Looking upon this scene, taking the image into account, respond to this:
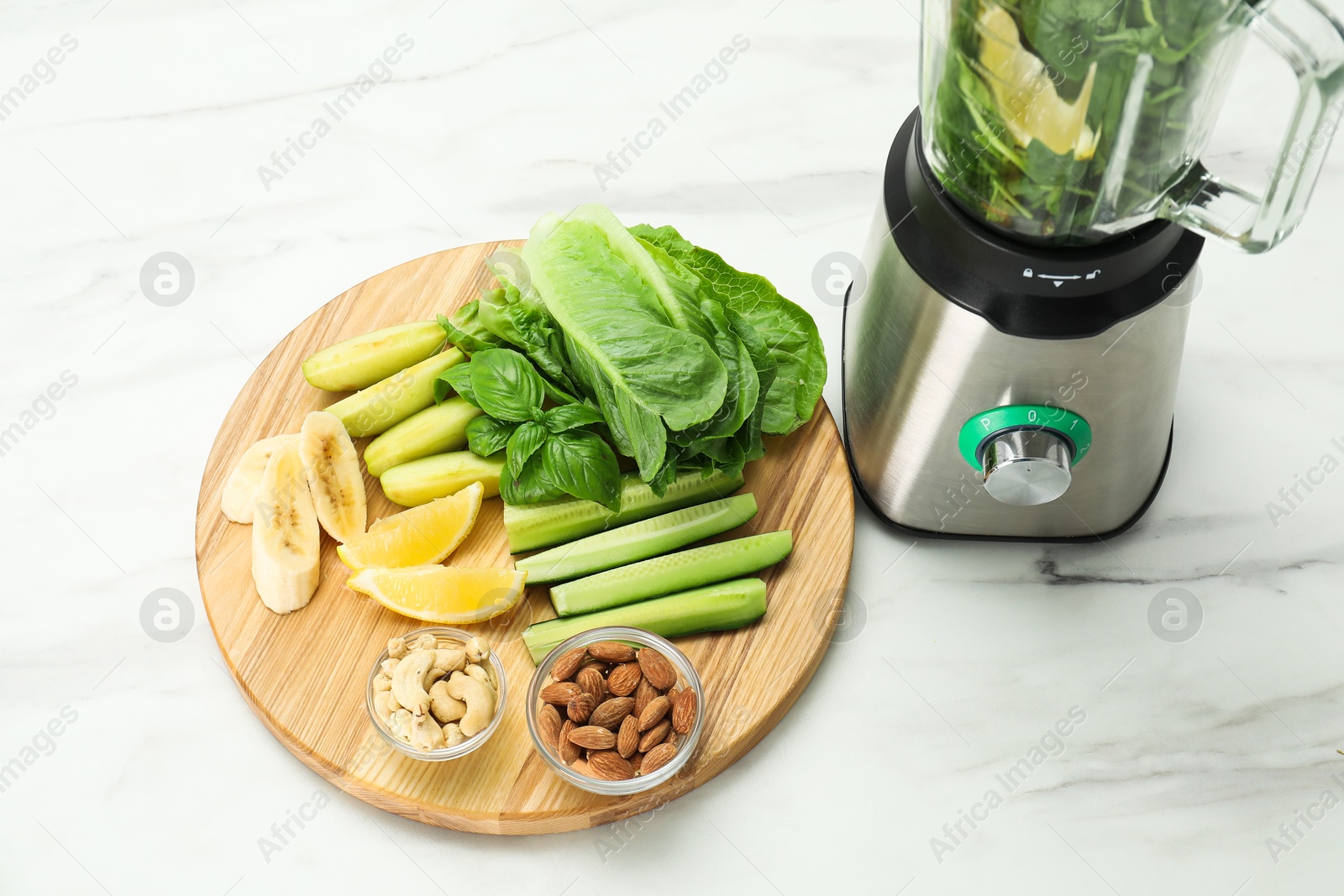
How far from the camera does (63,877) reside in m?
1.68

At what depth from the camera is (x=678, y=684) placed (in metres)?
1.63

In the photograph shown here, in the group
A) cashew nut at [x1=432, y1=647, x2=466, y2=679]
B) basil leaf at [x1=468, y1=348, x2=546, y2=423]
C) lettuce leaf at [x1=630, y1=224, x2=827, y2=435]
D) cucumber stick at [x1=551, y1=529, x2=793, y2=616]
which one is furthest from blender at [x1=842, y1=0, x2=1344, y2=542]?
cashew nut at [x1=432, y1=647, x2=466, y2=679]

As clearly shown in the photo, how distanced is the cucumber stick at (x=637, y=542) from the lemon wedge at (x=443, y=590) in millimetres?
51

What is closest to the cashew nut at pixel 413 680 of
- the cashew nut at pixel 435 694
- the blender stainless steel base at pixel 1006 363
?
the cashew nut at pixel 435 694

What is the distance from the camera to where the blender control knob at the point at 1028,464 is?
59.8 inches

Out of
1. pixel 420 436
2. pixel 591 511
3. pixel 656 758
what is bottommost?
pixel 656 758

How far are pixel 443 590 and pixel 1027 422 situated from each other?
90 centimetres

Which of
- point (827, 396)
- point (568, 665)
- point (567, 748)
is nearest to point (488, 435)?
point (568, 665)

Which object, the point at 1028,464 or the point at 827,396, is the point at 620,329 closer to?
the point at 827,396

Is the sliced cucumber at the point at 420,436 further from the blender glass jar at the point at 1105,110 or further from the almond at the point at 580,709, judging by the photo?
the blender glass jar at the point at 1105,110

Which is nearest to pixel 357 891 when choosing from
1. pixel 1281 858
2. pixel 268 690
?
pixel 268 690

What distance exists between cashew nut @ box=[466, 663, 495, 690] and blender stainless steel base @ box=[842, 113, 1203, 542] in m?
0.71

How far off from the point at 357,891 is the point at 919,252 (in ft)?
4.08

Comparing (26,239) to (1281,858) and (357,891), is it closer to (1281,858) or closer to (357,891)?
(357,891)
